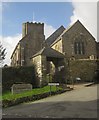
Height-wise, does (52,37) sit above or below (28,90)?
above

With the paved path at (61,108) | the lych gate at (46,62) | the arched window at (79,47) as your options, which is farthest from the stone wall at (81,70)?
the paved path at (61,108)

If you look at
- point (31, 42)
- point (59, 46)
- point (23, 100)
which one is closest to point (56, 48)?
point (59, 46)

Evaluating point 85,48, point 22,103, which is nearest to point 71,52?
point 85,48

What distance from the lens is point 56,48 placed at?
4850 centimetres

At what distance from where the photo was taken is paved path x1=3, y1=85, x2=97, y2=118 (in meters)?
20.7

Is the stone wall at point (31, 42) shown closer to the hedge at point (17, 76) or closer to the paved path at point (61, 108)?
the hedge at point (17, 76)

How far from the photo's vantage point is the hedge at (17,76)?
37.4 m

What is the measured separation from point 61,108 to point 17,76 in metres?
16.7

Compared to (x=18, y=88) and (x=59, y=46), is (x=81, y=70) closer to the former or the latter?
(x=59, y=46)

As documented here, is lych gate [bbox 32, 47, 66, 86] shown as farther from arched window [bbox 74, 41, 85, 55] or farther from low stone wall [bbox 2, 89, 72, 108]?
low stone wall [bbox 2, 89, 72, 108]

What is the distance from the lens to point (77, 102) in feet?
81.0

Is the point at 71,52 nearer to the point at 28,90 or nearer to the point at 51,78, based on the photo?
the point at 51,78

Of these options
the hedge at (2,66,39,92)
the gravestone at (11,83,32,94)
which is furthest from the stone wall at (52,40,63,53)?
the gravestone at (11,83,32,94)

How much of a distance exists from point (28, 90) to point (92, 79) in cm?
1037
